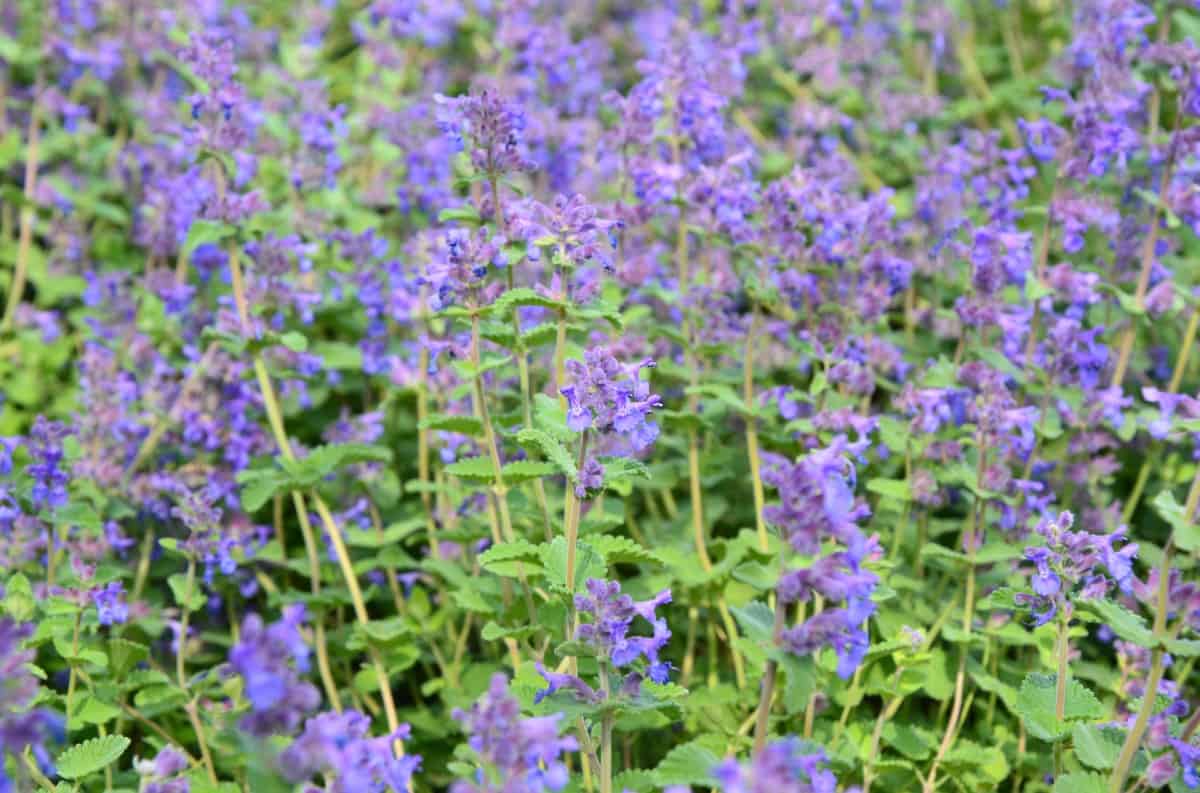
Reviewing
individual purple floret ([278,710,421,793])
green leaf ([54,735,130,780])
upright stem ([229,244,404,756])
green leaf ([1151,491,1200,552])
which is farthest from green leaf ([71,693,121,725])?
green leaf ([1151,491,1200,552])

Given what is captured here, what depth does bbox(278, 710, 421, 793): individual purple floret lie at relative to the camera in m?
2.66

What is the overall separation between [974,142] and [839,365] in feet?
5.52

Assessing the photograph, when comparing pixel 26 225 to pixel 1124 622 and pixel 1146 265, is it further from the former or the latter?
pixel 1124 622

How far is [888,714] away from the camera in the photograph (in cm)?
435

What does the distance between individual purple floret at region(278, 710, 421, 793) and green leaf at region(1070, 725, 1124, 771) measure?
1.67 m

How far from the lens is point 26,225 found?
6680 millimetres

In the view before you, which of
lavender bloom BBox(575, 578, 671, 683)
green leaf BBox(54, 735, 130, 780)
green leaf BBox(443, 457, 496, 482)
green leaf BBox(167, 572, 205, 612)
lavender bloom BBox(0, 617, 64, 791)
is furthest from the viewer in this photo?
green leaf BBox(167, 572, 205, 612)

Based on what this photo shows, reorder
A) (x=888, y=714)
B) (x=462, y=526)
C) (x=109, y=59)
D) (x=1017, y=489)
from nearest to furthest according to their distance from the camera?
(x=888, y=714), (x=1017, y=489), (x=462, y=526), (x=109, y=59)

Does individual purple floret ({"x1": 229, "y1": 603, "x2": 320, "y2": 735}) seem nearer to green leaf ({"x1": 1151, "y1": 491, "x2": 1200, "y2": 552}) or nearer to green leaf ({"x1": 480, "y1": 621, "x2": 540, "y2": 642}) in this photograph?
green leaf ({"x1": 480, "y1": 621, "x2": 540, "y2": 642})

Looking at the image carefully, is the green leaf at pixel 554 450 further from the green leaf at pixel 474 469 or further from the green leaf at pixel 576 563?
the green leaf at pixel 474 469

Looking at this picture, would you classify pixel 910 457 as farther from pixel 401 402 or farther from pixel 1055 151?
→ pixel 401 402

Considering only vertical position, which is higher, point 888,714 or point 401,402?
point 401,402

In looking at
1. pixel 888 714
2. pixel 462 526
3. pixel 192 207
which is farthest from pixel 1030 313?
pixel 192 207

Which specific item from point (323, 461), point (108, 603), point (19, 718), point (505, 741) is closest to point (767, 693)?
point (505, 741)
